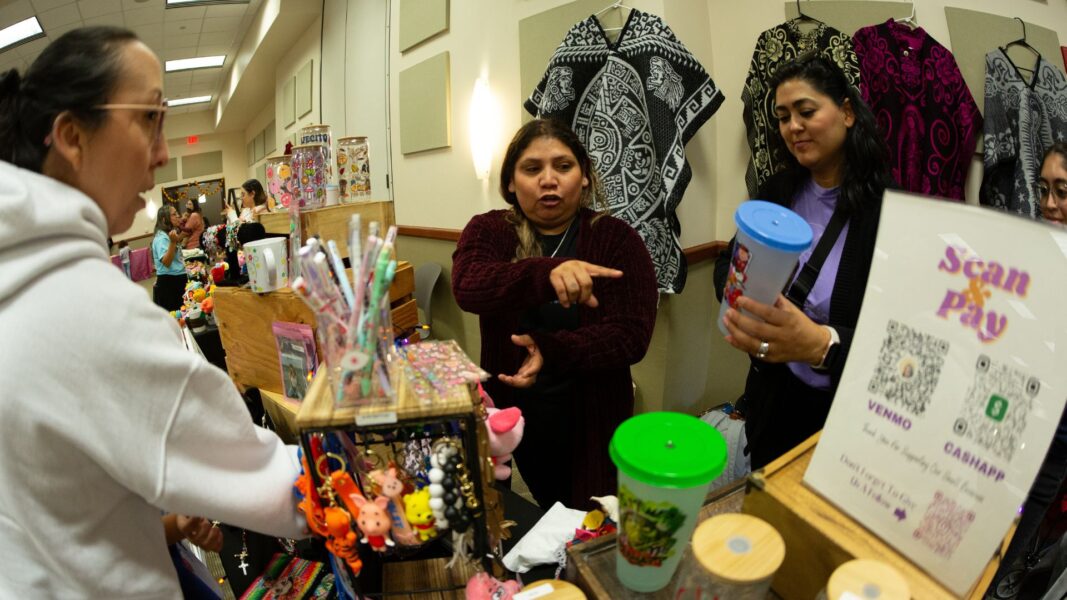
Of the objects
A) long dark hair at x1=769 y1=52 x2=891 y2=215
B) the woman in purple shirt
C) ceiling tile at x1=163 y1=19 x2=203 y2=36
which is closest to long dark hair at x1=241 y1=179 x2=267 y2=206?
ceiling tile at x1=163 y1=19 x2=203 y2=36

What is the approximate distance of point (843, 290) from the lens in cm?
124

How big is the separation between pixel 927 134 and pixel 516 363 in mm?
1788

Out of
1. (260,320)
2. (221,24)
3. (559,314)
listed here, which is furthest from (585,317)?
(221,24)

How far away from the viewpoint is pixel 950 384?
1.68ft

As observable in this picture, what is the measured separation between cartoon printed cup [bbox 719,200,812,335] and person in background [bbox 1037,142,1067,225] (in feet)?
4.65

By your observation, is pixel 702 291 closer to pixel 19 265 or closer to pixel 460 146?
pixel 460 146

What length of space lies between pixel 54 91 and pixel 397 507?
0.81 metres

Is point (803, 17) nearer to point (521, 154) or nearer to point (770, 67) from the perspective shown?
point (770, 67)

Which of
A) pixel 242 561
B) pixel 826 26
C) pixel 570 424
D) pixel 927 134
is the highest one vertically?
pixel 826 26

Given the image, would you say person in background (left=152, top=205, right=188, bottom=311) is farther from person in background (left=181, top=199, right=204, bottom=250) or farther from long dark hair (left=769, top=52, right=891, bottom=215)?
long dark hair (left=769, top=52, right=891, bottom=215)

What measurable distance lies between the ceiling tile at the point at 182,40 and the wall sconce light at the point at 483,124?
172 centimetres

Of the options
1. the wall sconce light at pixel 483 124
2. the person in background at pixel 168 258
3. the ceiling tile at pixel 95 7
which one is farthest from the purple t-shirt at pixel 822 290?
the person in background at pixel 168 258

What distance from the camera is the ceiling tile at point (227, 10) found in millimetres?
3583

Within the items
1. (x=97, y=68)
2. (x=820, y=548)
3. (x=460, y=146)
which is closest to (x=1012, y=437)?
(x=820, y=548)
